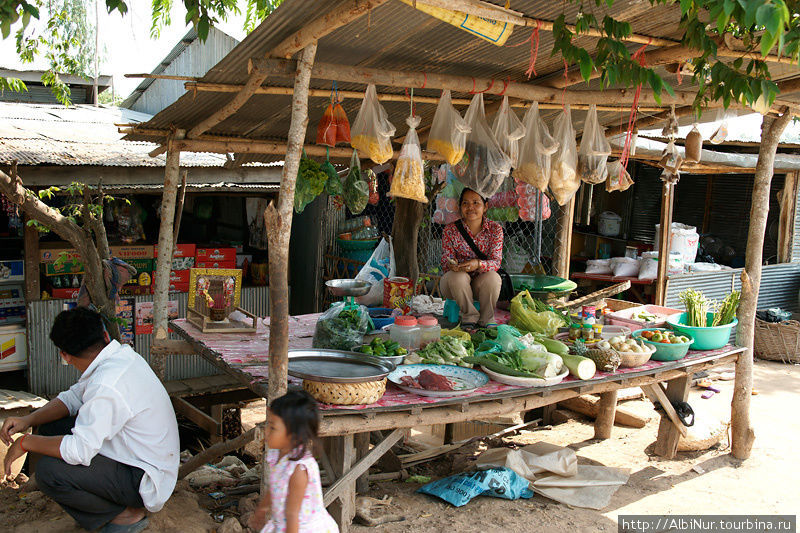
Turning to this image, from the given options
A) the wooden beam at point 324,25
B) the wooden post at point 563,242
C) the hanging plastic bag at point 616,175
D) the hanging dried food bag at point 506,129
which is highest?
the wooden beam at point 324,25

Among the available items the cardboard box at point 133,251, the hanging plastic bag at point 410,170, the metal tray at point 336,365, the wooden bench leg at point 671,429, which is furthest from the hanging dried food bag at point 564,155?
the cardboard box at point 133,251

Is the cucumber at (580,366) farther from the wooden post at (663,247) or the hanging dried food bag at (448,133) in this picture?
the wooden post at (663,247)

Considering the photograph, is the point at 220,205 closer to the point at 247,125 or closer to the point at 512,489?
the point at 247,125

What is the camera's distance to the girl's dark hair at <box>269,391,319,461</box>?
250 centimetres

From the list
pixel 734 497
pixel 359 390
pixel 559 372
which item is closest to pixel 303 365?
pixel 359 390

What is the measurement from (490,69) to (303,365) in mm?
2483

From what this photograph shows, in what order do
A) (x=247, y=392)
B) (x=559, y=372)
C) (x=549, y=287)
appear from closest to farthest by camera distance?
(x=559, y=372)
(x=549, y=287)
(x=247, y=392)

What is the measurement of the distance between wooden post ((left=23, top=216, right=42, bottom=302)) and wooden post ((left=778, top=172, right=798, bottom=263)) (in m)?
10.4

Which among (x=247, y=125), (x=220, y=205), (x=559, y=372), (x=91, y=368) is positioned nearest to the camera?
(x=91, y=368)

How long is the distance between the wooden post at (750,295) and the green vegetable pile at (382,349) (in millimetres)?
3073

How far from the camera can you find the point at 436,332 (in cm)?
470

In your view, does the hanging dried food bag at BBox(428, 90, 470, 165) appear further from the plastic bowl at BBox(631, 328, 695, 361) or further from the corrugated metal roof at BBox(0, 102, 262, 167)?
the corrugated metal roof at BBox(0, 102, 262, 167)

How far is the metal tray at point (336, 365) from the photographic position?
11.8 feet

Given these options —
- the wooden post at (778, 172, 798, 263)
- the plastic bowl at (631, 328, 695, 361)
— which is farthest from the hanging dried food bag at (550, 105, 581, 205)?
the wooden post at (778, 172, 798, 263)
